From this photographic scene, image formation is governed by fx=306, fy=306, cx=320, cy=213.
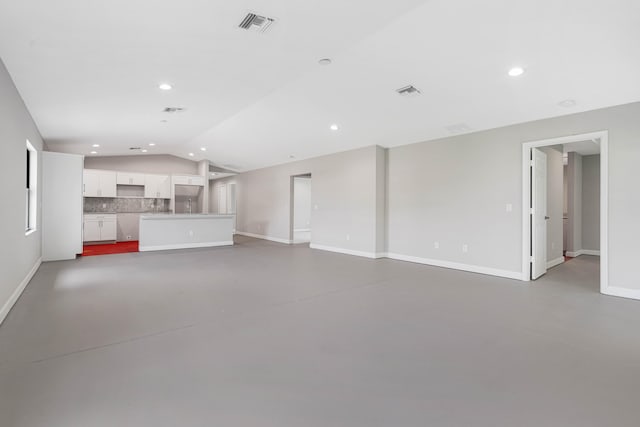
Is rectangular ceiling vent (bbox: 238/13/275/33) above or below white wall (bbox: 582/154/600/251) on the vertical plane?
above

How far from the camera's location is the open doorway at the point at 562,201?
4216 millimetres

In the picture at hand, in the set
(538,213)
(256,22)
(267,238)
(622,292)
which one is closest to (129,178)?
(267,238)

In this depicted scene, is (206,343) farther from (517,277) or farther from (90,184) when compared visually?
(90,184)

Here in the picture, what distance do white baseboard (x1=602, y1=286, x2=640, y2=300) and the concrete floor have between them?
0.18 meters

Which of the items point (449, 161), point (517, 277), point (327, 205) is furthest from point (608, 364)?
point (327, 205)

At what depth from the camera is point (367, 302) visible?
3496 mm

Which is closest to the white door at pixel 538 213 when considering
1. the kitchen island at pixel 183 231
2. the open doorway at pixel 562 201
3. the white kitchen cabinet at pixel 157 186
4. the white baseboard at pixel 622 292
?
the open doorway at pixel 562 201

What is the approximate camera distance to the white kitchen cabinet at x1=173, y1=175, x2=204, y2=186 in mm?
9906

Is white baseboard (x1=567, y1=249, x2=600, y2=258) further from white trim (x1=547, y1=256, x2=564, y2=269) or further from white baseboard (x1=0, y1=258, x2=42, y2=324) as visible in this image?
white baseboard (x1=0, y1=258, x2=42, y2=324)

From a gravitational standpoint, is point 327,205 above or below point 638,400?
above

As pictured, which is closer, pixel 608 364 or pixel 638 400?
pixel 638 400

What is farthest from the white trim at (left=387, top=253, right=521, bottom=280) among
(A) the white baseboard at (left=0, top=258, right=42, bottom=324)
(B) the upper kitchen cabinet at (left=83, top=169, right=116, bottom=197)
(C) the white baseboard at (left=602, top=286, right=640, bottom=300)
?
(B) the upper kitchen cabinet at (left=83, top=169, right=116, bottom=197)

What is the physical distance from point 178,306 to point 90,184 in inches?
298

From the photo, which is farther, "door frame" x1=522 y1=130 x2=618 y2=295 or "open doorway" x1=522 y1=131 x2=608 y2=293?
"open doorway" x1=522 y1=131 x2=608 y2=293
